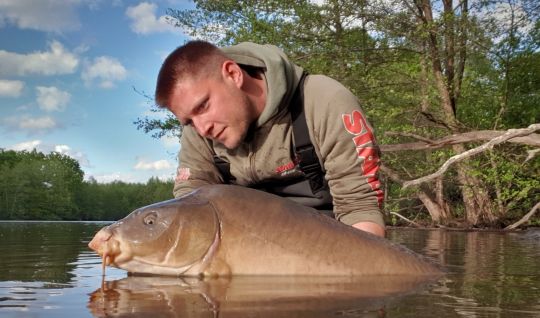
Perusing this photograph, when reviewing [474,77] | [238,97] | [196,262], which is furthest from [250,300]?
[474,77]

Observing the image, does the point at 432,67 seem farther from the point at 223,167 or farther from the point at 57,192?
the point at 57,192

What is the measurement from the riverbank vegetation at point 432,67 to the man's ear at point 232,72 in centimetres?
1192

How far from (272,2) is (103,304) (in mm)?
15727

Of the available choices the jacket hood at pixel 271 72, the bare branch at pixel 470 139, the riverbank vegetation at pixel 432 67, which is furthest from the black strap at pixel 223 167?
the riverbank vegetation at pixel 432 67

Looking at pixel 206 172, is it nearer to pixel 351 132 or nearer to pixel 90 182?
pixel 351 132

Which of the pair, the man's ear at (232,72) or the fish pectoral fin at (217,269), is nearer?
the fish pectoral fin at (217,269)

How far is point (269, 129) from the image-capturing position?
3547 millimetres

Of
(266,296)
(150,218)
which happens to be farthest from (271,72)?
(266,296)

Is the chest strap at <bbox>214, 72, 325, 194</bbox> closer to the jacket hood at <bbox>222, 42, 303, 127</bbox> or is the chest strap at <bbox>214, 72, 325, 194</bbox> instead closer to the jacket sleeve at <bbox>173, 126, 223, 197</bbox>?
the jacket hood at <bbox>222, 42, 303, 127</bbox>

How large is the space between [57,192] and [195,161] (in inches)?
2721

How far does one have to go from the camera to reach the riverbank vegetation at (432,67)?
1516 centimetres

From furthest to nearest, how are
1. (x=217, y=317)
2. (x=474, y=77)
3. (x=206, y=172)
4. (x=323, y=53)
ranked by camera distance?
1. (x=474, y=77)
2. (x=323, y=53)
3. (x=206, y=172)
4. (x=217, y=317)

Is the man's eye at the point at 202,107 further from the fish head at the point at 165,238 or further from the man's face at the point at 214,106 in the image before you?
the fish head at the point at 165,238

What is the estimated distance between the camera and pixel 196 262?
2.50 metres
